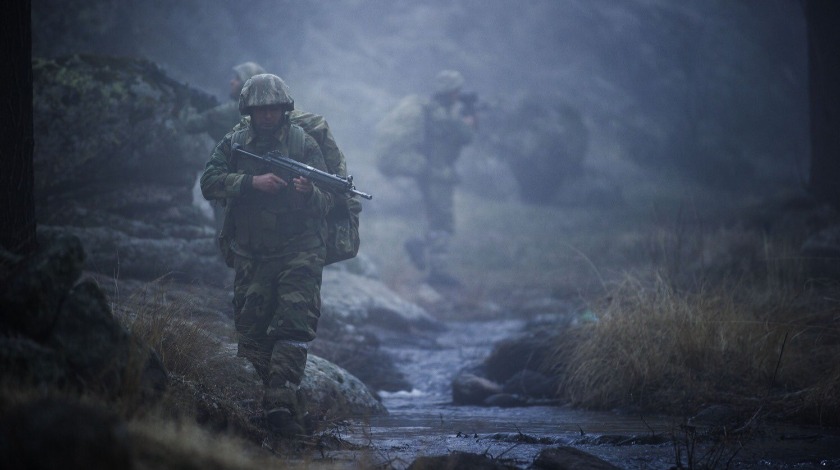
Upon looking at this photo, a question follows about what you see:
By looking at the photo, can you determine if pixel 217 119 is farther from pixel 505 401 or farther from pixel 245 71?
pixel 505 401

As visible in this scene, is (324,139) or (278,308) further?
(324,139)

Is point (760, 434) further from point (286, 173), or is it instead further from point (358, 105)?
point (358, 105)

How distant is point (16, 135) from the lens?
4320 millimetres

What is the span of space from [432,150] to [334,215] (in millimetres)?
8952

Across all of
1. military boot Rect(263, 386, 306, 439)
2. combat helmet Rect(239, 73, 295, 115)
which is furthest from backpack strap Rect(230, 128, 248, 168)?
military boot Rect(263, 386, 306, 439)

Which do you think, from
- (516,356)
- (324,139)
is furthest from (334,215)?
(516,356)

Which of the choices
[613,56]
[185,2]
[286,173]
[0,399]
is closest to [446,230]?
[185,2]

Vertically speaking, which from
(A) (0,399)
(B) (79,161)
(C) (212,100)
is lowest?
(A) (0,399)

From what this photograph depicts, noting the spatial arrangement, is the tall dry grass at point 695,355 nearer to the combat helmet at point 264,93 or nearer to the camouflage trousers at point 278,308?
the camouflage trousers at point 278,308

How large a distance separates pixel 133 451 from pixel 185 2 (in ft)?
45.0

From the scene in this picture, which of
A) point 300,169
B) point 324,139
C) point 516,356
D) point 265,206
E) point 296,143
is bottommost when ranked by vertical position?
point 516,356

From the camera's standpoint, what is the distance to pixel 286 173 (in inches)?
194

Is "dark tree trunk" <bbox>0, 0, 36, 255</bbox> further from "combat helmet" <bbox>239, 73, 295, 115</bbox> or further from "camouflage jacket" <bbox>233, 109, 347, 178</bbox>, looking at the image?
"camouflage jacket" <bbox>233, 109, 347, 178</bbox>

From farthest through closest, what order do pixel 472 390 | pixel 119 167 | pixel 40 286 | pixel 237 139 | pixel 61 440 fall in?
pixel 119 167 < pixel 472 390 < pixel 237 139 < pixel 40 286 < pixel 61 440
